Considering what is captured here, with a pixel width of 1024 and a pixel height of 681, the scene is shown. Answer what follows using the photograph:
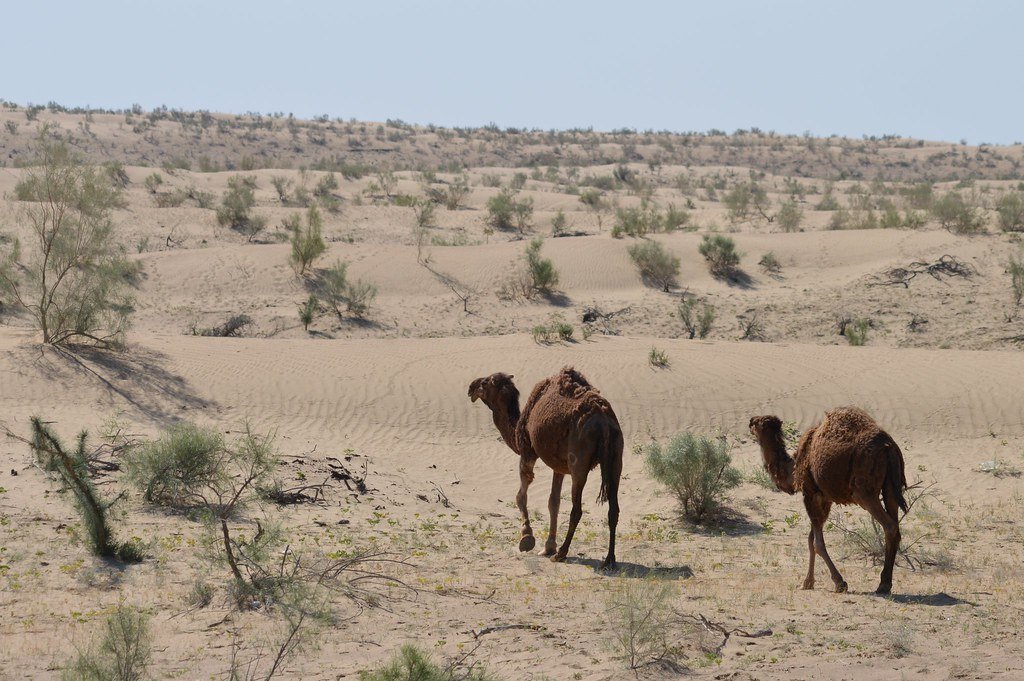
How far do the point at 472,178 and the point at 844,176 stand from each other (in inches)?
956

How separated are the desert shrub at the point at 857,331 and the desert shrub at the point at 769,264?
4.41m

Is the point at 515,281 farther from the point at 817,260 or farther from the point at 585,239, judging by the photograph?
the point at 817,260

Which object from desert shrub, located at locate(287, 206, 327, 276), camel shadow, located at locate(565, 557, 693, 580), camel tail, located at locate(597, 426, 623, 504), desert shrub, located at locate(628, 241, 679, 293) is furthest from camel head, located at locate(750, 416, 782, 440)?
desert shrub, located at locate(287, 206, 327, 276)

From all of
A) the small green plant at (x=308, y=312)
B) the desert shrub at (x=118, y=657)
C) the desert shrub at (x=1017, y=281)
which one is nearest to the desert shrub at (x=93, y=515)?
the desert shrub at (x=118, y=657)

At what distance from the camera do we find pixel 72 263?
20375mm

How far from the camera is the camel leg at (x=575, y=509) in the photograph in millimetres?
10375

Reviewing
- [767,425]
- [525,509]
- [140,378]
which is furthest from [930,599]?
[140,378]

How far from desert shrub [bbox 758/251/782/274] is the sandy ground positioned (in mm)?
568

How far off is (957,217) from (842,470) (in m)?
26.2

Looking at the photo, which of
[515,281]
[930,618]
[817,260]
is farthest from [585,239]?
Answer: [930,618]

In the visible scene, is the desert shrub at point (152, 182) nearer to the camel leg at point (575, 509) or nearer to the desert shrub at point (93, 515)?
the desert shrub at point (93, 515)

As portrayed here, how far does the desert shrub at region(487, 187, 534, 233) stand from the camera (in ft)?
125

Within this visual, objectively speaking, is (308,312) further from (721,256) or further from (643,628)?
(643,628)

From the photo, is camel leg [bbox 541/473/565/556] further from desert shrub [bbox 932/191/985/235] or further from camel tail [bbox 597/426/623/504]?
desert shrub [bbox 932/191/985/235]
